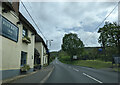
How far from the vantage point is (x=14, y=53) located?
32.2 feet

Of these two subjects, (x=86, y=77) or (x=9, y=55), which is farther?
(x=86, y=77)

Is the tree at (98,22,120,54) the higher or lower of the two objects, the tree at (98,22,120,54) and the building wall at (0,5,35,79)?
the higher

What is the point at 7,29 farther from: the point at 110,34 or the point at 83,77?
the point at 110,34

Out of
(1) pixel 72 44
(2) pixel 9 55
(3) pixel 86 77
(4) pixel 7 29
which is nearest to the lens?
(4) pixel 7 29

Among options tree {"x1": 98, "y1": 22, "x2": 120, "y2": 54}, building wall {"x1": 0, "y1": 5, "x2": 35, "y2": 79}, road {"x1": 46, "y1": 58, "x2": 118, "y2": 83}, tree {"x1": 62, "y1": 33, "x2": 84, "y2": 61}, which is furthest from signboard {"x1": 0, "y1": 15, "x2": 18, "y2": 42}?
tree {"x1": 62, "y1": 33, "x2": 84, "y2": 61}

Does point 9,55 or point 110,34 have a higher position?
point 110,34

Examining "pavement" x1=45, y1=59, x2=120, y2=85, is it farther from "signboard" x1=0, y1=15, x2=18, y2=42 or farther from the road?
"signboard" x1=0, y1=15, x2=18, y2=42

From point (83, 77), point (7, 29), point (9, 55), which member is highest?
point (7, 29)

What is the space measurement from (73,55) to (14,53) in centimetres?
4620

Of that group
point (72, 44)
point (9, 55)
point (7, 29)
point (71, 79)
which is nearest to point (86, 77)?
point (71, 79)

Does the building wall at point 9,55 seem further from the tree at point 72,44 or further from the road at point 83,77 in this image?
the tree at point 72,44

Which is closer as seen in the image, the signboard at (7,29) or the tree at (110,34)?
the signboard at (7,29)

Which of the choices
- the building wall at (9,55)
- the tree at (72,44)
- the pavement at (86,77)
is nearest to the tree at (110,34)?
the pavement at (86,77)

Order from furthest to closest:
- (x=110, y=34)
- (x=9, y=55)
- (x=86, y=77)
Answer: (x=110, y=34) → (x=86, y=77) → (x=9, y=55)
